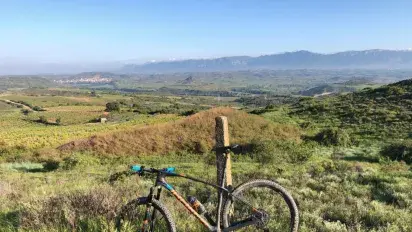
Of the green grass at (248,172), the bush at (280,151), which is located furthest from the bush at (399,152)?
the bush at (280,151)

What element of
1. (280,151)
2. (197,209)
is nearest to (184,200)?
(197,209)

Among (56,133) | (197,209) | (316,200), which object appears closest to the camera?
(197,209)

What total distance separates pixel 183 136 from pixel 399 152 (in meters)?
16.2

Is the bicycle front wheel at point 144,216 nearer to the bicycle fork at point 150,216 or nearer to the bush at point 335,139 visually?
the bicycle fork at point 150,216

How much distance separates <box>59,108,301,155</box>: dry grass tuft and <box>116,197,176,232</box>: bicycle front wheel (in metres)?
23.3

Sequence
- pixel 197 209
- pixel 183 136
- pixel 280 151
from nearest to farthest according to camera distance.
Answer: pixel 197 209 → pixel 280 151 → pixel 183 136

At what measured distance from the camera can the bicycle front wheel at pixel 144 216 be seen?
494 cm

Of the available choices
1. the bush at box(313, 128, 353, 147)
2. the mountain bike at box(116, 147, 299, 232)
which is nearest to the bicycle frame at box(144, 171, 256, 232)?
the mountain bike at box(116, 147, 299, 232)

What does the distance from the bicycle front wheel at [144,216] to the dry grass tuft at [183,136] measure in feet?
76.5

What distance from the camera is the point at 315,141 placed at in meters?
29.3

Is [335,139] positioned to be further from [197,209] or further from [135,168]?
[135,168]

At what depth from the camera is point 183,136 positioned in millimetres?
31234

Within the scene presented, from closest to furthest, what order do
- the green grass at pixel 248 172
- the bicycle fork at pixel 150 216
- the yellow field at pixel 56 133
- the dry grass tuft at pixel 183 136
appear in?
the bicycle fork at pixel 150 216 < the green grass at pixel 248 172 < the dry grass tuft at pixel 183 136 < the yellow field at pixel 56 133

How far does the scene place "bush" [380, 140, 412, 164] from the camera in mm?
22766
